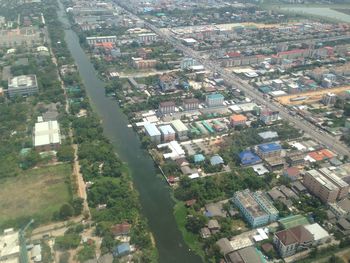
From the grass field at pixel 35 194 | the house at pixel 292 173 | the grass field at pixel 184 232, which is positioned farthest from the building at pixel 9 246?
the house at pixel 292 173

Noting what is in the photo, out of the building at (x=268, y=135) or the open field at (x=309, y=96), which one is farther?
the open field at (x=309, y=96)

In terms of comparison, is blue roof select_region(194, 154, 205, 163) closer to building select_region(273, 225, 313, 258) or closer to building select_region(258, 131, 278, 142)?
building select_region(258, 131, 278, 142)

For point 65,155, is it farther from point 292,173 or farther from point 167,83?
point 292,173

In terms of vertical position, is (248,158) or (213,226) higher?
(248,158)

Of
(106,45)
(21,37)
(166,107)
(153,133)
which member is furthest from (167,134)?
(21,37)

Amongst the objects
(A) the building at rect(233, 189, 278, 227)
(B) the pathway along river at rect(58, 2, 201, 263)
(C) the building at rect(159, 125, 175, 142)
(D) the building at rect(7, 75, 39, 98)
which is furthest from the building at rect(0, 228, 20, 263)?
(D) the building at rect(7, 75, 39, 98)

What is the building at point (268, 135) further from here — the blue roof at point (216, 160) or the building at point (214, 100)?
the building at point (214, 100)
